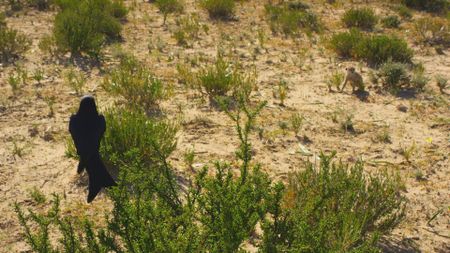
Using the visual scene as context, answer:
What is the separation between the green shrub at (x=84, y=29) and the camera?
7492 mm

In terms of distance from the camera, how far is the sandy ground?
4301mm

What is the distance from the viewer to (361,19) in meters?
9.95

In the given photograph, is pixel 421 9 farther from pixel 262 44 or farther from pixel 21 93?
pixel 21 93

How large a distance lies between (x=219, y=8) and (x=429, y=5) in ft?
17.7

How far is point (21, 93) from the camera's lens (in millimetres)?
6180

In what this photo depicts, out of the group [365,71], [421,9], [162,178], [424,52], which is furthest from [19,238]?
[421,9]

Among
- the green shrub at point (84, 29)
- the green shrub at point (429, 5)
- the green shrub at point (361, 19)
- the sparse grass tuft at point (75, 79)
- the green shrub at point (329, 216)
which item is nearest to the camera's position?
the green shrub at point (329, 216)

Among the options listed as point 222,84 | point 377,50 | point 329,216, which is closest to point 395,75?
point 377,50

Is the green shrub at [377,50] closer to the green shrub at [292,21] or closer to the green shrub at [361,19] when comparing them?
the green shrub at [292,21]

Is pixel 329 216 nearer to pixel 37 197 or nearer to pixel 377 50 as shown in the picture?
pixel 37 197

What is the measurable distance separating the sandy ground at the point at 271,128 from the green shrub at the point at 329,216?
1.13 feet

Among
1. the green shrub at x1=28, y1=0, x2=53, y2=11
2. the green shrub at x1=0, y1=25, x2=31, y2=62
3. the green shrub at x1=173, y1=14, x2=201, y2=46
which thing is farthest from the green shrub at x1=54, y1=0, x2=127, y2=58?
the green shrub at x1=173, y1=14, x2=201, y2=46

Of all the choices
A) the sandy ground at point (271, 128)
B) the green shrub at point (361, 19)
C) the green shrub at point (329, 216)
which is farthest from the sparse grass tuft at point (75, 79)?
the green shrub at point (361, 19)

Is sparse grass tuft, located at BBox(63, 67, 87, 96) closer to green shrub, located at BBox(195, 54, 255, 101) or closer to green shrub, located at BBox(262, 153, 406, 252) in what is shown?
green shrub, located at BBox(195, 54, 255, 101)
